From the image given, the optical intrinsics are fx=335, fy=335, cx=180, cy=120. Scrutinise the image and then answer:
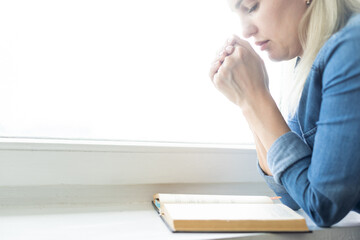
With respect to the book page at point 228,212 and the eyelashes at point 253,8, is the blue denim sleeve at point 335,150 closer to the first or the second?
the book page at point 228,212

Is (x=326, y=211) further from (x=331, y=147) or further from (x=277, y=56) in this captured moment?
(x=277, y=56)

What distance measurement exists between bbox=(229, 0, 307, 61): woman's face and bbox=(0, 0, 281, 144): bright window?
180 mm

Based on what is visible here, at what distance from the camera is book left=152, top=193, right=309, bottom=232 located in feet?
1.99

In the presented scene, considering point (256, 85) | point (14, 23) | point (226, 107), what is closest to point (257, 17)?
point (256, 85)

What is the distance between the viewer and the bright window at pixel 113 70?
77 centimetres

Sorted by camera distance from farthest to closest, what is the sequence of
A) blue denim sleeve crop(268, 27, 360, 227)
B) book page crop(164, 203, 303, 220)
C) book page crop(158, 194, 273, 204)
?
1. book page crop(158, 194, 273, 204)
2. book page crop(164, 203, 303, 220)
3. blue denim sleeve crop(268, 27, 360, 227)

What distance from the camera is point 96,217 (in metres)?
0.72

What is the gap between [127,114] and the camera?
34.4 inches

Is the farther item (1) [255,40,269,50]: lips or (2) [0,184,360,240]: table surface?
(1) [255,40,269,50]: lips

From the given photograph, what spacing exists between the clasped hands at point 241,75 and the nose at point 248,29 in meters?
0.05

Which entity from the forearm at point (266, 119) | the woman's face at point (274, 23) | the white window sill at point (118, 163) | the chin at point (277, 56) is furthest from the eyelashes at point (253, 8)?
the white window sill at point (118, 163)

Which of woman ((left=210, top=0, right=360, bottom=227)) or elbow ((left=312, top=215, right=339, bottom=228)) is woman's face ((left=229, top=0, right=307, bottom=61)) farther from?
elbow ((left=312, top=215, right=339, bottom=228))

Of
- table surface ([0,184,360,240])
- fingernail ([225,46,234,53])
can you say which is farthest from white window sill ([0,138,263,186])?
fingernail ([225,46,234,53])

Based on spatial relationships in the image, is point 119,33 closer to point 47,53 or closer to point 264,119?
point 47,53
